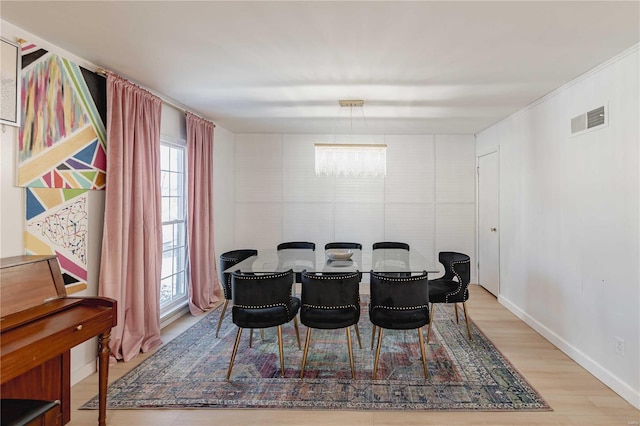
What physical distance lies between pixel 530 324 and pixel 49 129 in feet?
16.6

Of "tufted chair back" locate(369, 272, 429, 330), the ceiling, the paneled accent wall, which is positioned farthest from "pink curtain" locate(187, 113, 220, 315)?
"tufted chair back" locate(369, 272, 429, 330)

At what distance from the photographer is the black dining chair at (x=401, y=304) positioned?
8.86 ft

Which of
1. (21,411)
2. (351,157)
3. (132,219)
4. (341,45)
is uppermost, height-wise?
(341,45)

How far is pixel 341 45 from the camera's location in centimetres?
244

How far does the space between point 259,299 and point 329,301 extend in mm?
576

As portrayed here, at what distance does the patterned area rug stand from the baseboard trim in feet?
2.10

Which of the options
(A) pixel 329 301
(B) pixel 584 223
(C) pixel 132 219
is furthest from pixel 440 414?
(C) pixel 132 219

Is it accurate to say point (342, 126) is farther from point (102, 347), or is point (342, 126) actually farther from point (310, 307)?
point (102, 347)

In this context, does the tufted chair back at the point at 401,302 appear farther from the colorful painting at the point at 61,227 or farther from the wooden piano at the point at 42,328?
the colorful painting at the point at 61,227

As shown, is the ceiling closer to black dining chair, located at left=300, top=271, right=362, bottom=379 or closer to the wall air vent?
the wall air vent

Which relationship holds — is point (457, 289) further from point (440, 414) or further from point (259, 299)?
point (259, 299)

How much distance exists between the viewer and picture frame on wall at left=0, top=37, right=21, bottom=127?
211 centimetres

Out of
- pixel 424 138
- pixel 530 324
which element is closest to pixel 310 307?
pixel 530 324

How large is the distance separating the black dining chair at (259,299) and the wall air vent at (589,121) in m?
2.91
